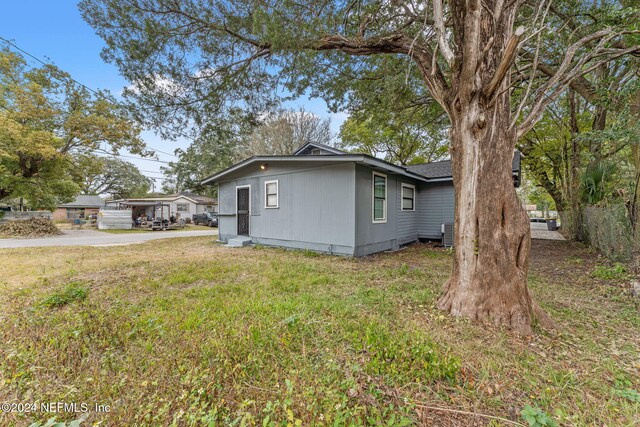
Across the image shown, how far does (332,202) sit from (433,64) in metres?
4.81

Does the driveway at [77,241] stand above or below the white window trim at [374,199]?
below

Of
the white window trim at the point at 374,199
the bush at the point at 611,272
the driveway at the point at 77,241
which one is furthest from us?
the driveway at the point at 77,241

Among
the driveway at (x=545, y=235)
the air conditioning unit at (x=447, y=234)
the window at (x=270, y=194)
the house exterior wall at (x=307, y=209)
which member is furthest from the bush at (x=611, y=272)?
the window at (x=270, y=194)

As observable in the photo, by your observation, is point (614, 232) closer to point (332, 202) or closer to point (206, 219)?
point (332, 202)

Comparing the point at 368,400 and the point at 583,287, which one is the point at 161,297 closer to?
the point at 368,400

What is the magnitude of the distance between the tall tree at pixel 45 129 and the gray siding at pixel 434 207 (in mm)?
12992

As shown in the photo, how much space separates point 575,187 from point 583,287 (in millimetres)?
8593

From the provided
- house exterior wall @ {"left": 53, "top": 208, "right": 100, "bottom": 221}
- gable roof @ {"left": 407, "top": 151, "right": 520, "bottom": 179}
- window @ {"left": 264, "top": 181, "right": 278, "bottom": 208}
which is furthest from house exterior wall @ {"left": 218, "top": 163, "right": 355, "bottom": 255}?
house exterior wall @ {"left": 53, "top": 208, "right": 100, "bottom": 221}

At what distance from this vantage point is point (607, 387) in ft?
6.44

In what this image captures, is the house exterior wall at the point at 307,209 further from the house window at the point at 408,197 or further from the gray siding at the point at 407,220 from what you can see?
the house window at the point at 408,197

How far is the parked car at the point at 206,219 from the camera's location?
22.6 metres

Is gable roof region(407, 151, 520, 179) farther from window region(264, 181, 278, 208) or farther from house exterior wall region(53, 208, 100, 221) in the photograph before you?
house exterior wall region(53, 208, 100, 221)

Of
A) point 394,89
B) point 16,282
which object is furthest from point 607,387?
point 16,282

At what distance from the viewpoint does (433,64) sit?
2963 mm
